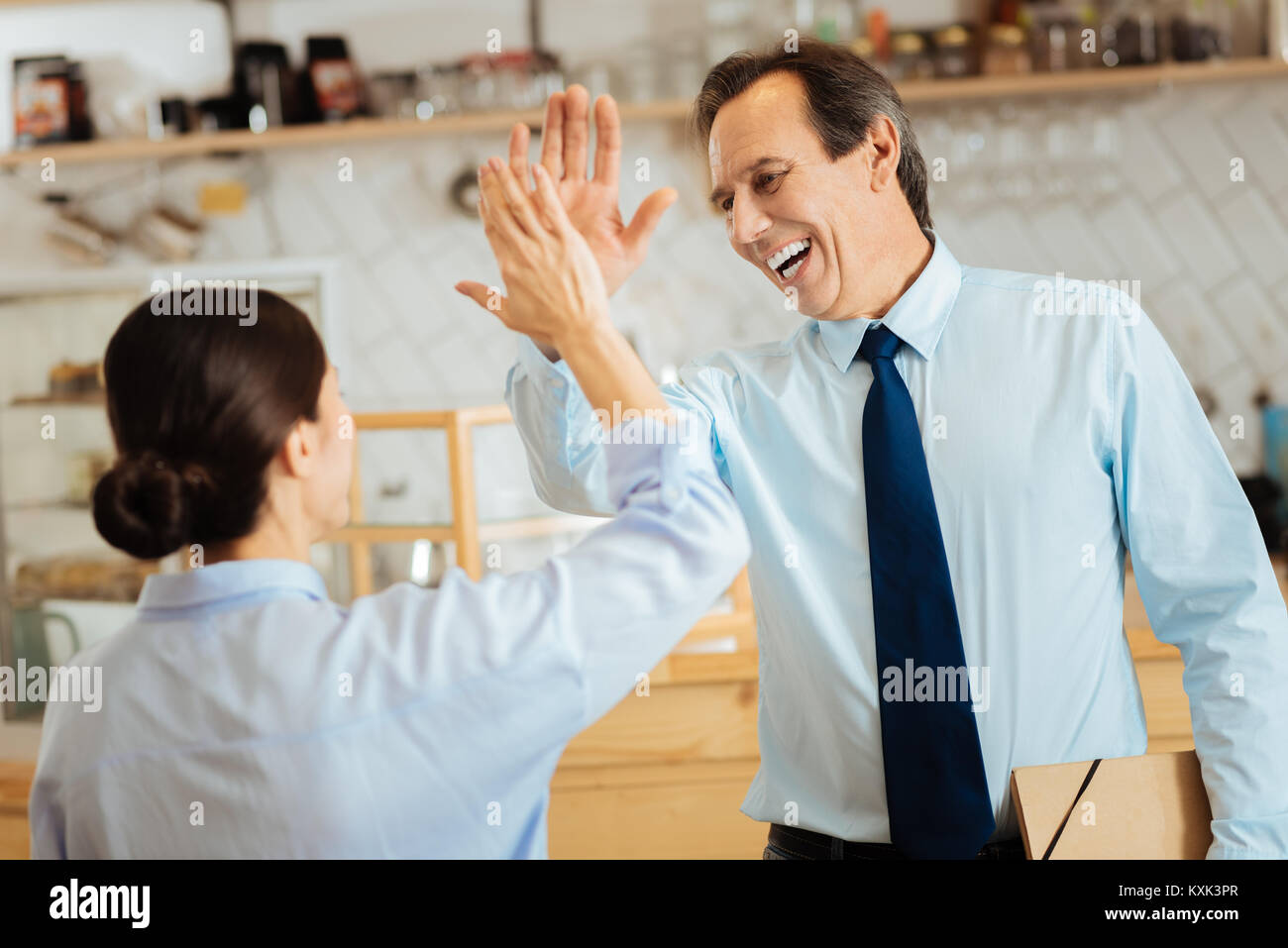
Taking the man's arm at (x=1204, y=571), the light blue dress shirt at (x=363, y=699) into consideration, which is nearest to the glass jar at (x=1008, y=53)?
the man's arm at (x=1204, y=571)

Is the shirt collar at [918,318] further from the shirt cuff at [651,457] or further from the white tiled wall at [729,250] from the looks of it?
the white tiled wall at [729,250]

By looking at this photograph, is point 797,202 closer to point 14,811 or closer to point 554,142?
point 554,142

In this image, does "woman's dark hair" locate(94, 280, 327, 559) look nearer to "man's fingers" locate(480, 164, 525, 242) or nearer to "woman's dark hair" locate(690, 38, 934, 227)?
"man's fingers" locate(480, 164, 525, 242)

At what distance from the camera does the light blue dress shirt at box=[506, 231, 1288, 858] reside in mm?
1068

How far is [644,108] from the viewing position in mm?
3172

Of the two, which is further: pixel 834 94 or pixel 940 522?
pixel 834 94

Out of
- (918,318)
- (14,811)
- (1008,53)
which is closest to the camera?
(918,318)

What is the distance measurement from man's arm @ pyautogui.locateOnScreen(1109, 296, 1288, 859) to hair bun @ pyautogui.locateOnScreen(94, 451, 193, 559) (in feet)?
2.80

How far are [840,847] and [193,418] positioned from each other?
74cm

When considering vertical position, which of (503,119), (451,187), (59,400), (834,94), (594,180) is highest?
(503,119)

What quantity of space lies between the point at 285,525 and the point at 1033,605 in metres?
0.71

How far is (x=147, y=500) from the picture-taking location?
0.75 meters

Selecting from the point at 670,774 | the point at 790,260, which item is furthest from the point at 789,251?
the point at 670,774

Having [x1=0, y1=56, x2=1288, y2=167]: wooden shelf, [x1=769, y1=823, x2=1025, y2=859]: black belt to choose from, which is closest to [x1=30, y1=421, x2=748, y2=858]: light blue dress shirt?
[x1=769, y1=823, x2=1025, y2=859]: black belt
